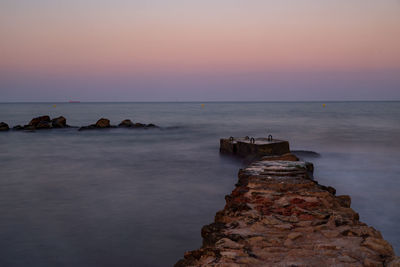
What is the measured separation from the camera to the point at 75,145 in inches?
962

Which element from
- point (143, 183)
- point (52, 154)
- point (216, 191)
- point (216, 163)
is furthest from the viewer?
point (52, 154)

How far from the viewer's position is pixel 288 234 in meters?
4.50

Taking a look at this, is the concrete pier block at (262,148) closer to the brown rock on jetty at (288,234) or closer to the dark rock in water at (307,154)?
the dark rock in water at (307,154)

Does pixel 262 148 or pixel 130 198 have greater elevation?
pixel 262 148

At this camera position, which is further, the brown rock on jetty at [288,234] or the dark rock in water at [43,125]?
the dark rock in water at [43,125]

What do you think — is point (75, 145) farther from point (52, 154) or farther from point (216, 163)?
point (216, 163)

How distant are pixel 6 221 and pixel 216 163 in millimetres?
9925

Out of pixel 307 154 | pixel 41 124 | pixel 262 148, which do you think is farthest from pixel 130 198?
pixel 41 124

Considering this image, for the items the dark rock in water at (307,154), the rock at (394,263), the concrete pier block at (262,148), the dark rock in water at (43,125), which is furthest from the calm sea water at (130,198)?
the dark rock in water at (43,125)

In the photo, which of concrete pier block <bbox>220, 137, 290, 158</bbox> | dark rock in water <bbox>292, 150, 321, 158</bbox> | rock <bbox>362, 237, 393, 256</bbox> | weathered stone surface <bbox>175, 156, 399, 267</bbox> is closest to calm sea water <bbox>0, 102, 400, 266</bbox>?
dark rock in water <bbox>292, 150, 321, 158</bbox>

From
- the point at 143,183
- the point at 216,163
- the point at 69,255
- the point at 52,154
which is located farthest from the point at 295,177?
the point at 52,154

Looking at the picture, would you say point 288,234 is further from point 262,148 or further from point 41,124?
point 41,124

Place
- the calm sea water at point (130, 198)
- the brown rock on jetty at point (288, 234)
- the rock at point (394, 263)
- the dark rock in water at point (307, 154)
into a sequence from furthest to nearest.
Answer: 1. the dark rock in water at point (307, 154)
2. the calm sea water at point (130, 198)
3. the brown rock on jetty at point (288, 234)
4. the rock at point (394, 263)

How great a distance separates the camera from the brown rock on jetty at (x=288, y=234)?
152 inches
